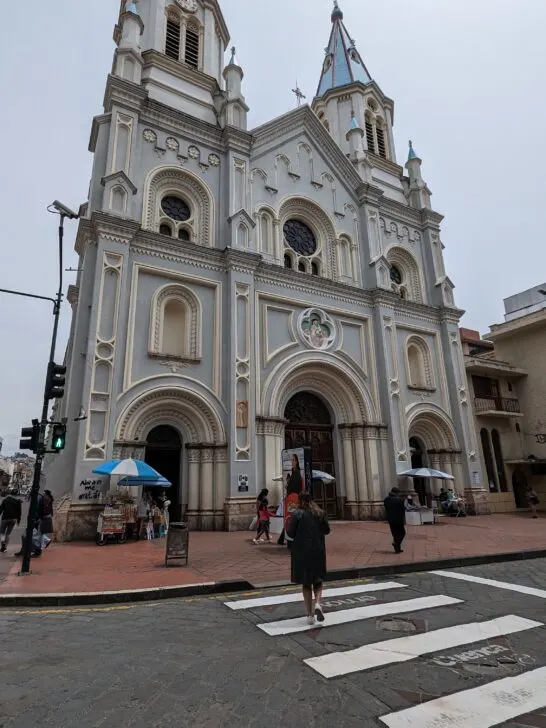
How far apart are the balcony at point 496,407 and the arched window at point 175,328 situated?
55.7 feet

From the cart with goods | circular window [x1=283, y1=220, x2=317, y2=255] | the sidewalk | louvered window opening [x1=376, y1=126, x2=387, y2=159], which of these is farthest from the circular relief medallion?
louvered window opening [x1=376, y1=126, x2=387, y2=159]

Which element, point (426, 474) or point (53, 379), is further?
point (426, 474)

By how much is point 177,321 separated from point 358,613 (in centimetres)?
1384

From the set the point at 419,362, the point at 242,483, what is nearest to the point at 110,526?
the point at 242,483

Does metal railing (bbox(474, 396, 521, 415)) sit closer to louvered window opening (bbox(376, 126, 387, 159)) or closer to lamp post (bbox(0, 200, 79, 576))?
louvered window opening (bbox(376, 126, 387, 159))

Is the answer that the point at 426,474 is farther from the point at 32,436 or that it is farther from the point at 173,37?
the point at 173,37

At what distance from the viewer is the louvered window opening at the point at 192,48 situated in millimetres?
23094

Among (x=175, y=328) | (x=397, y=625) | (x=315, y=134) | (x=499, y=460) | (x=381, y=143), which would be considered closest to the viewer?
(x=397, y=625)

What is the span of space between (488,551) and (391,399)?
10.7m

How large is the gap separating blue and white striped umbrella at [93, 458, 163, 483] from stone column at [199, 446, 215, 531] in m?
3.16

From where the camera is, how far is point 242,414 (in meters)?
16.5

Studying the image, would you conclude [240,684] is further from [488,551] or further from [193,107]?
[193,107]

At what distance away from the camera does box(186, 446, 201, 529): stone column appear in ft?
50.5

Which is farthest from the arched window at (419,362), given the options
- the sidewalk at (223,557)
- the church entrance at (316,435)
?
the sidewalk at (223,557)
